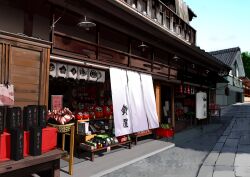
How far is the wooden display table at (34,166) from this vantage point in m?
5.45

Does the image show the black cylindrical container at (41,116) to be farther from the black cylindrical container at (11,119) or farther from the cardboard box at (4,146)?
the cardboard box at (4,146)

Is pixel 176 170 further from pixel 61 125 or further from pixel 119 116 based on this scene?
pixel 61 125

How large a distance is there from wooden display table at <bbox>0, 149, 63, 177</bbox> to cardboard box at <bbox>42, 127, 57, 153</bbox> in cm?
12

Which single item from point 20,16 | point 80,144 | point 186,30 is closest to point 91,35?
point 20,16

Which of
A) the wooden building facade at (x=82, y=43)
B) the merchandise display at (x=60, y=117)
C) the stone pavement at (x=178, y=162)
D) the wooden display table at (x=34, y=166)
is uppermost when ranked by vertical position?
the wooden building facade at (x=82, y=43)

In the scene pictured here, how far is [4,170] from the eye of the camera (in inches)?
209

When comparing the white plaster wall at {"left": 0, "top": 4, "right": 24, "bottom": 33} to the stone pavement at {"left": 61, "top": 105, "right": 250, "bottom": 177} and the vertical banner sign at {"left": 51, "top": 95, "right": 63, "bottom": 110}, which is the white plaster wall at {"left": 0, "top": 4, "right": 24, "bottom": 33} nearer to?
the vertical banner sign at {"left": 51, "top": 95, "right": 63, "bottom": 110}

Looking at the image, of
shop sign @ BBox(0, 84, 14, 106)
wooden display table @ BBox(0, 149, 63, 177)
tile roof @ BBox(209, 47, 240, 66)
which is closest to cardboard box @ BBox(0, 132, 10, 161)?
wooden display table @ BBox(0, 149, 63, 177)

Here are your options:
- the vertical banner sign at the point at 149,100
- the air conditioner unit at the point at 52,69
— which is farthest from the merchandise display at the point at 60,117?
the vertical banner sign at the point at 149,100

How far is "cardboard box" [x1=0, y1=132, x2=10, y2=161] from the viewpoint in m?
5.57

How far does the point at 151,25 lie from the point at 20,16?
232 inches

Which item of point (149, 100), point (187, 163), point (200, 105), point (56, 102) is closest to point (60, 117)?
point (56, 102)

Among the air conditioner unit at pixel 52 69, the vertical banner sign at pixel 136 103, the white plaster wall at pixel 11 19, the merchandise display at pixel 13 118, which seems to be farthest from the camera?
the vertical banner sign at pixel 136 103

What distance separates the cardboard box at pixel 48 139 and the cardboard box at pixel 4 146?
87 centimetres
